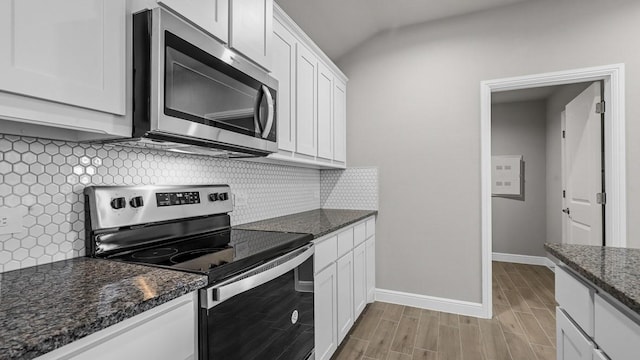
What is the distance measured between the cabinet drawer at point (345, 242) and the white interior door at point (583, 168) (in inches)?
79.6

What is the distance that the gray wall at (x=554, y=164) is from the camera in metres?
3.89

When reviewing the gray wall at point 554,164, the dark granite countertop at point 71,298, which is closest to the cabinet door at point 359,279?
the dark granite countertop at point 71,298

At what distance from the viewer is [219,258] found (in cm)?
113

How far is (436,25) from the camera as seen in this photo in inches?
113

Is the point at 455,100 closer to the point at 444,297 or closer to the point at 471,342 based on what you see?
the point at 444,297

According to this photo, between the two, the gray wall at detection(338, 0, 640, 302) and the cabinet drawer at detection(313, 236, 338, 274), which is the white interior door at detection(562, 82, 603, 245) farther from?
the cabinet drawer at detection(313, 236, 338, 274)

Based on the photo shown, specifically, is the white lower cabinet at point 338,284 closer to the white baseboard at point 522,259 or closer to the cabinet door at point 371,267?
the cabinet door at point 371,267

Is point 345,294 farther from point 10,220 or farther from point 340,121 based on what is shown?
point 10,220

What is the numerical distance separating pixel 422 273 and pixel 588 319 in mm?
1996

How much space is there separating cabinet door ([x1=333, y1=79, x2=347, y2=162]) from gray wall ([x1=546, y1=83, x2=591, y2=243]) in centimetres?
277

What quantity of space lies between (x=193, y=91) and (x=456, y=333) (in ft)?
8.24

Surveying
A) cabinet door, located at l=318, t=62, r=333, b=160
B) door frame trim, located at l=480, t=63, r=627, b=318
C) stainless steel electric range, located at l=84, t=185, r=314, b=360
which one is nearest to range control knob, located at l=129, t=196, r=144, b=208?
stainless steel electric range, located at l=84, t=185, r=314, b=360

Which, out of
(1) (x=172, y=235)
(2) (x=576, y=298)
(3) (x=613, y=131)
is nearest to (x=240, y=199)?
(1) (x=172, y=235)

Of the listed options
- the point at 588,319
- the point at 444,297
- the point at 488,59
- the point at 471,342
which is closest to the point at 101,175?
the point at 588,319
